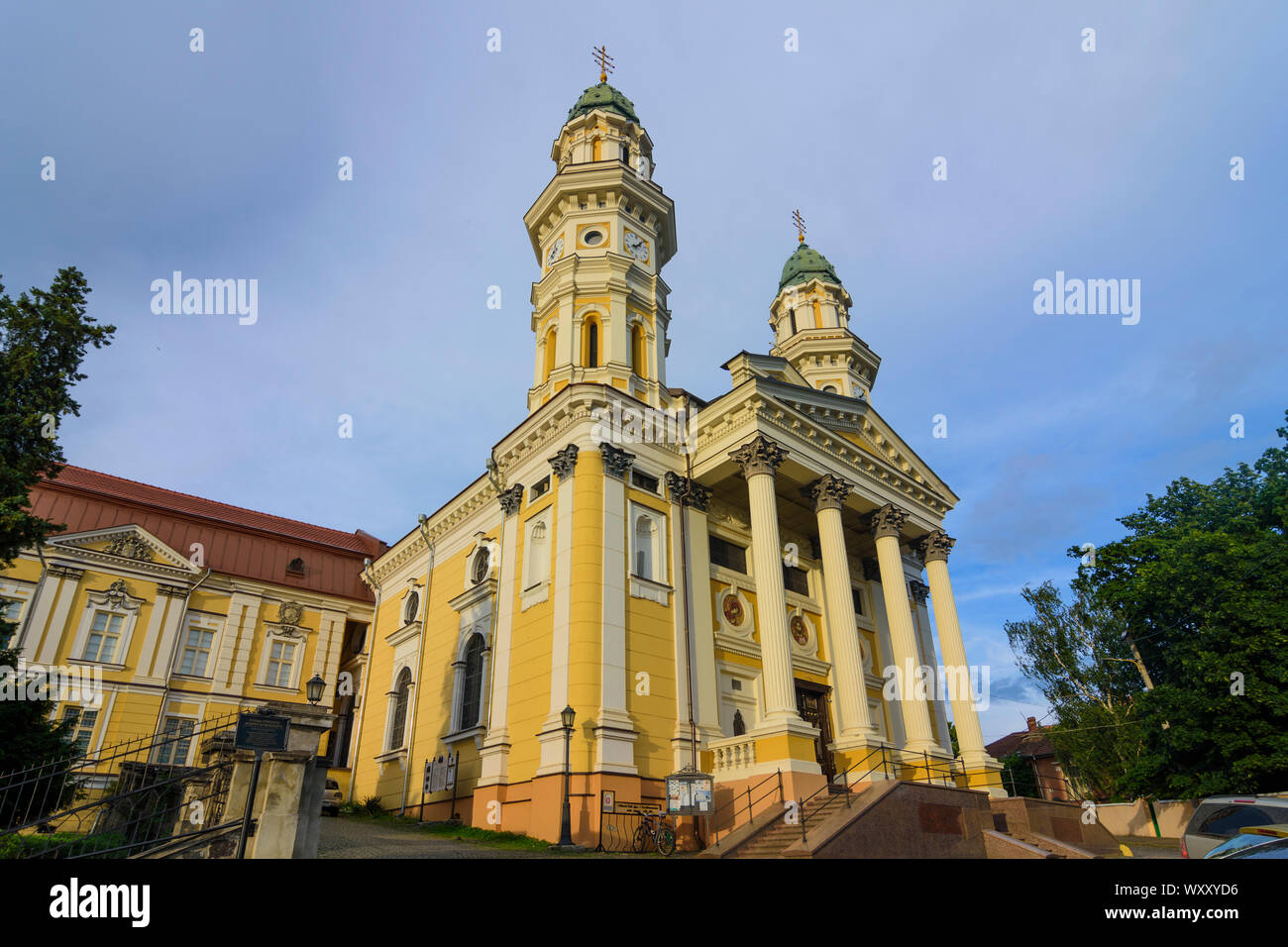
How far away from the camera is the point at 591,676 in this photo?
1861 centimetres

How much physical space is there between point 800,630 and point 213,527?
27040 millimetres

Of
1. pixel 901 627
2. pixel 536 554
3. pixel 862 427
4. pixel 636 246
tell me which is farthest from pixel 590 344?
pixel 901 627

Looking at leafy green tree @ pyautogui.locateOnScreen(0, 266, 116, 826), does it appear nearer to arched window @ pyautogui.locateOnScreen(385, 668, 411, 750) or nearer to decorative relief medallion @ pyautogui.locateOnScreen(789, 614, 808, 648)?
arched window @ pyautogui.locateOnScreen(385, 668, 411, 750)

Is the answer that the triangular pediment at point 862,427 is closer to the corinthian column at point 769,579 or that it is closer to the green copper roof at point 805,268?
the corinthian column at point 769,579

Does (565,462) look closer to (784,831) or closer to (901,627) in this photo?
(784,831)

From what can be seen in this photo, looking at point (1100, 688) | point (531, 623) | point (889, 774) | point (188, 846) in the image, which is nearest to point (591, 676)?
point (531, 623)

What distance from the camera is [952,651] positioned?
2448 cm

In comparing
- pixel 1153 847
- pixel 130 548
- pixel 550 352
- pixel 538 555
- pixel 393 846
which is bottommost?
pixel 1153 847

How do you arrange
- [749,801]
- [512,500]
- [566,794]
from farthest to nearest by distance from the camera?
[512,500] → [749,801] → [566,794]

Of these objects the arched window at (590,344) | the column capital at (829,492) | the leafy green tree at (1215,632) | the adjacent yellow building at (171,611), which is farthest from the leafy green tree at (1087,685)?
the adjacent yellow building at (171,611)

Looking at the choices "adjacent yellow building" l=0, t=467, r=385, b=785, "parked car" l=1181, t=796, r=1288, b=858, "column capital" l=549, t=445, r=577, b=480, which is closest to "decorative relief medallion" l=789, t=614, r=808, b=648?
"column capital" l=549, t=445, r=577, b=480
